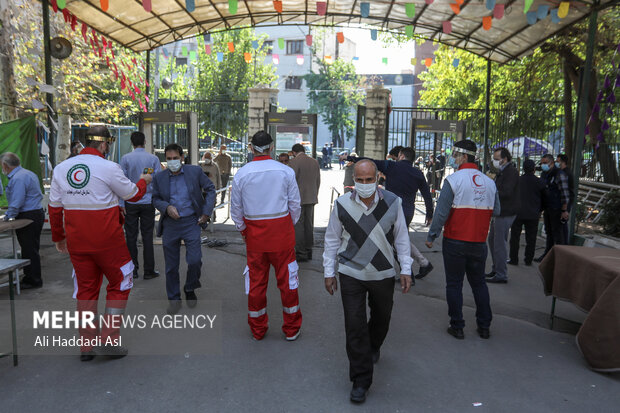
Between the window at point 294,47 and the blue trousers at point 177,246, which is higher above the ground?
the window at point 294,47

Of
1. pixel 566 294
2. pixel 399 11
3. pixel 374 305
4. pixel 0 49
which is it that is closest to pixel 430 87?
pixel 399 11

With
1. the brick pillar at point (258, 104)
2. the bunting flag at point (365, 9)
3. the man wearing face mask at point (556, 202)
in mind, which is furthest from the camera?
the brick pillar at point (258, 104)

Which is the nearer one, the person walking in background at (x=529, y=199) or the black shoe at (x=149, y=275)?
the black shoe at (x=149, y=275)

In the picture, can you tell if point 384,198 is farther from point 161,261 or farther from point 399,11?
point 399,11

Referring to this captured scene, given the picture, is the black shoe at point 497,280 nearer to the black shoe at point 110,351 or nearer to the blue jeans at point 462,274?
the blue jeans at point 462,274

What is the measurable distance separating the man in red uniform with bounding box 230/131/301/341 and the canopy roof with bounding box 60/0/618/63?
6.01 meters

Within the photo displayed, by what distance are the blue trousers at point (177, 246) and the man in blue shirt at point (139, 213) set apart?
56.7 inches

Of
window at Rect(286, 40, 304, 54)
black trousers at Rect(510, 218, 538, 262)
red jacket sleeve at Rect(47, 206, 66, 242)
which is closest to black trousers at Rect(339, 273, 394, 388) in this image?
red jacket sleeve at Rect(47, 206, 66, 242)

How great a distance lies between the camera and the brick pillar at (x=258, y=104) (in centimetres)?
1505

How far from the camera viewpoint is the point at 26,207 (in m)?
6.10

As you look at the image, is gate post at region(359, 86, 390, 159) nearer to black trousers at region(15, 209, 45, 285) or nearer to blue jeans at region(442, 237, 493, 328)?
blue jeans at region(442, 237, 493, 328)

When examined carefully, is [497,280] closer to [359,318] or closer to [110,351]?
[359,318]

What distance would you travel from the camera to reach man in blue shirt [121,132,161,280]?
6.68 meters

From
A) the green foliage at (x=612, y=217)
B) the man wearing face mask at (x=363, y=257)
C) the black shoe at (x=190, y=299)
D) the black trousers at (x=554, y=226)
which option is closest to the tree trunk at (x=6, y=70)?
the black shoe at (x=190, y=299)
